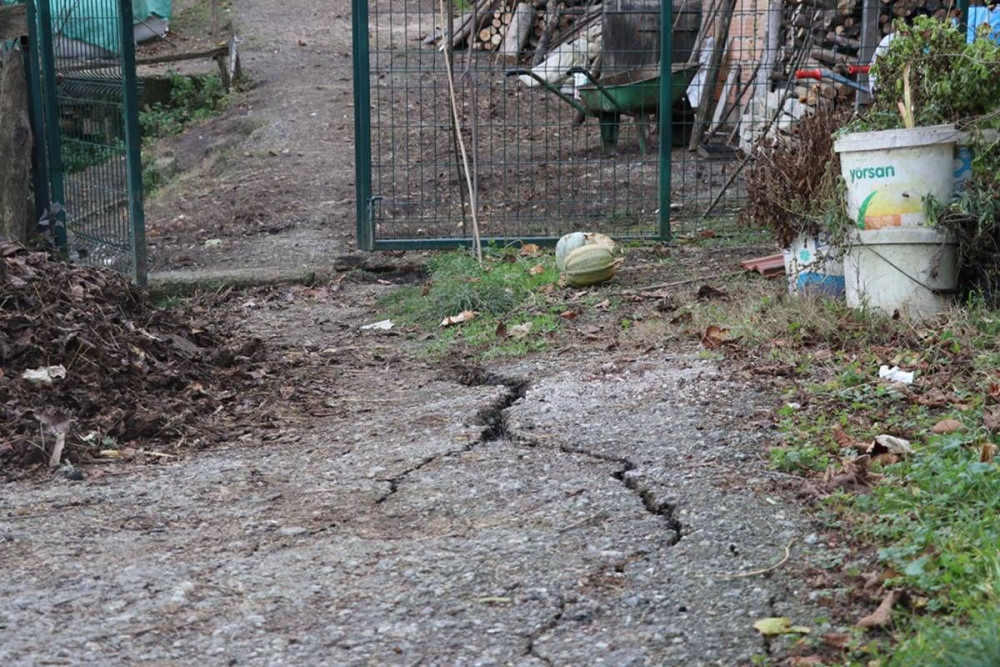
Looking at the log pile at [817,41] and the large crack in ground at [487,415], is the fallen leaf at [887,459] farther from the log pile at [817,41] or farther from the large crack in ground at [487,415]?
the log pile at [817,41]

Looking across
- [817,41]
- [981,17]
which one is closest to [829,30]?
[817,41]

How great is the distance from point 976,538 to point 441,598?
1388mm

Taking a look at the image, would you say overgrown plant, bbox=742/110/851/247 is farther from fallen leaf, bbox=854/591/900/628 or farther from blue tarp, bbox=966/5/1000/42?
fallen leaf, bbox=854/591/900/628

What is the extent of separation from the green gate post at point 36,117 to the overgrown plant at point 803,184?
4877mm

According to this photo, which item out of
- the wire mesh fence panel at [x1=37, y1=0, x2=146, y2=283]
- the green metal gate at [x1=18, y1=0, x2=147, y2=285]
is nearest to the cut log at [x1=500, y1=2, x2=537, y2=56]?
the wire mesh fence panel at [x1=37, y1=0, x2=146, y2=283]

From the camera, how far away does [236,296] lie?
8.01 metres

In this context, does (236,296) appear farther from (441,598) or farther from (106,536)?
(441,598)

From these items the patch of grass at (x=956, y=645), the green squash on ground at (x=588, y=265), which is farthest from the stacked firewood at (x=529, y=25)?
the patch of grass at (x=956, y=645)

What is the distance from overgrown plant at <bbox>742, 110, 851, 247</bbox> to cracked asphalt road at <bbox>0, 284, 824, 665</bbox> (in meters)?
1.07

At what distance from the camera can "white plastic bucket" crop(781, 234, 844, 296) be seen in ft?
19.2

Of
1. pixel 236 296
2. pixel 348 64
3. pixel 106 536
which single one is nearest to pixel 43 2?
pixel 236 296

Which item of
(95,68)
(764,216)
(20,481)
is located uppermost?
(95,68)

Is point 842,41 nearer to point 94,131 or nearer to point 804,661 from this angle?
point 94,131

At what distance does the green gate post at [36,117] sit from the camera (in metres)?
8.28
